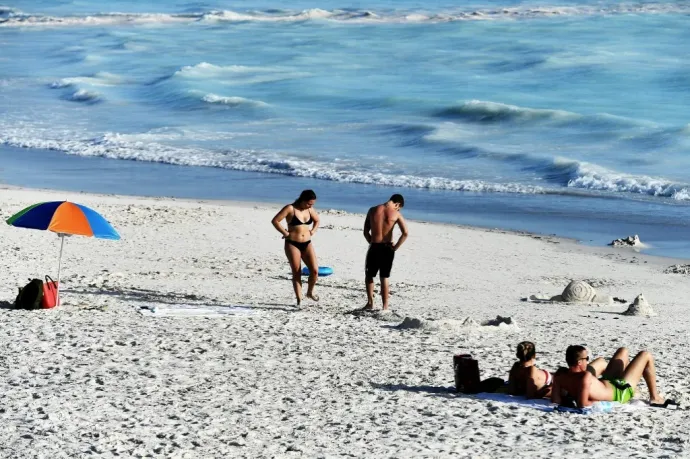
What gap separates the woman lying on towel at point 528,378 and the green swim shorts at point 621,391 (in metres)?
0.45

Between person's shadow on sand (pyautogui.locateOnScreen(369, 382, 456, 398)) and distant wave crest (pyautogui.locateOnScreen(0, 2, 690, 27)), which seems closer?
person's shadow on sand (pyautogui.locateOnScreen(369, 382, 456, 398))

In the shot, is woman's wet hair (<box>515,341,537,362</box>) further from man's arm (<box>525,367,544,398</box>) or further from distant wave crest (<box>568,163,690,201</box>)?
distant wave crest (<box>568,163,690,201</box>)

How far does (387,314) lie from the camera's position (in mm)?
12609

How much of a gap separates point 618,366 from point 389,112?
27.0m

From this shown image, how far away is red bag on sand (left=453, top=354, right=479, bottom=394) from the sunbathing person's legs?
0.94 m

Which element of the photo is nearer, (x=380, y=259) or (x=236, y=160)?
(x=380, y=259)

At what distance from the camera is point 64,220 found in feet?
38.3

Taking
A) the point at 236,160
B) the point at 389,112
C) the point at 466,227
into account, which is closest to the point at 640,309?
the point at 466,227

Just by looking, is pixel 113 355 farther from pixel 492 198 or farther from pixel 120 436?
pixel 492 198

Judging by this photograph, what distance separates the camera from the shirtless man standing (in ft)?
41.7

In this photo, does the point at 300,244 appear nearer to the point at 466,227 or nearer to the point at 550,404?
the point at 550,404

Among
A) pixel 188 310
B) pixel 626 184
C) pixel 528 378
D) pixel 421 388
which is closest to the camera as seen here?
pixel 528 378

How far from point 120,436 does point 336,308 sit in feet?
17.1

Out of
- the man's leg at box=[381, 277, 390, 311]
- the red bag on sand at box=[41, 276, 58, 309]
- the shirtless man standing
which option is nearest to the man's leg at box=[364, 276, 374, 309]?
the shirtless man standing
